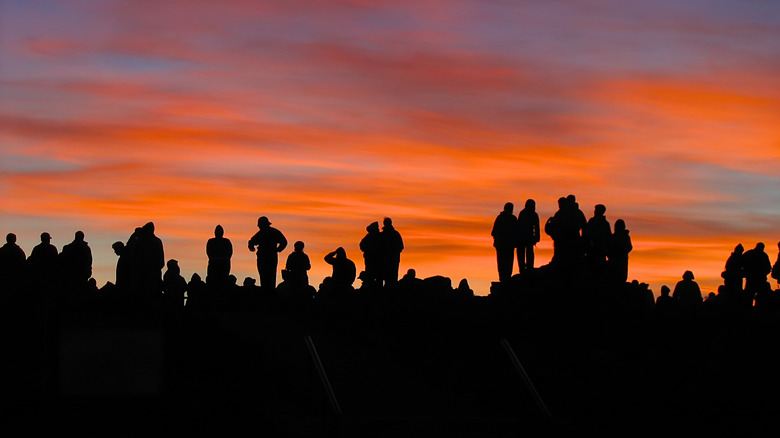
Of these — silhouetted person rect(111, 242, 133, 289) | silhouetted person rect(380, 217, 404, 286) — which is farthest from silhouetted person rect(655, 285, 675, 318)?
silhouetted person rect(111, 242, 133, 289)

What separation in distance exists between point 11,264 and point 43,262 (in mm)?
783

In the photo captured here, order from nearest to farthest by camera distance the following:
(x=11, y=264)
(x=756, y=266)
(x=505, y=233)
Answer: (x=11, y=264), (x=505, y=233), (x=756, y=266)

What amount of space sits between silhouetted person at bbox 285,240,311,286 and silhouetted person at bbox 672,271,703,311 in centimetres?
817

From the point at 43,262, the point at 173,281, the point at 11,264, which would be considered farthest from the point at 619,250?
the point at 11,264

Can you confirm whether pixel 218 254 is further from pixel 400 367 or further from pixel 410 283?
pixel 400 367

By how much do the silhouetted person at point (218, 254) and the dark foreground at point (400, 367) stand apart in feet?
2.78

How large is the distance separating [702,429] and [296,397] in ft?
18.9

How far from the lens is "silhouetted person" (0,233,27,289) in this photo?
26.3 meters

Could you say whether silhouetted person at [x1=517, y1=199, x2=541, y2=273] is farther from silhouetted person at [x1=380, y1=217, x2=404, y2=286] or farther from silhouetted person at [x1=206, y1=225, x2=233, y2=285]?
silhouetted person at [x1=206, y1=225, x2=233, y2=285]

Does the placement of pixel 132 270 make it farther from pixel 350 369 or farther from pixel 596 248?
pixel 596 248

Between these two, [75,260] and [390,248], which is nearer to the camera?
[75,260]

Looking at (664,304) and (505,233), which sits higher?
(505,233)

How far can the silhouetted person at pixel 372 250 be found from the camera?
2759 centimetres

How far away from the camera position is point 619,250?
28094 mm
